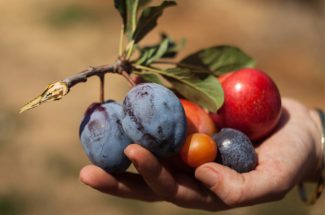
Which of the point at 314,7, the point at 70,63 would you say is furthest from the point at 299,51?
the point at 70,63

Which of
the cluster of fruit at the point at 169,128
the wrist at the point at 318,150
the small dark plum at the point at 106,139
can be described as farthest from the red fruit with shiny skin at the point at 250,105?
the small dark plum at the point at 106,139

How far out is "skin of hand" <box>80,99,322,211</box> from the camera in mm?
1543

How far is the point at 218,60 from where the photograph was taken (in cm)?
204

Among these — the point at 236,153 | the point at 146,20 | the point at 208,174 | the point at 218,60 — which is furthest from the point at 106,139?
the point at 218,60

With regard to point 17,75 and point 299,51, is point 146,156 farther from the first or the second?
point 299,51

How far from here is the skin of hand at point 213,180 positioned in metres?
1.54

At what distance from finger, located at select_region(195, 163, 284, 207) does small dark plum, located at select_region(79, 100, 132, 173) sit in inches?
9.4

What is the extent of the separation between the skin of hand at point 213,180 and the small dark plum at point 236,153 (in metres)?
0.04

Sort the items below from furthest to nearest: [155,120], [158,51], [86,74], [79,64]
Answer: [79,64]
[158,51]
[86,74]
[155,120]

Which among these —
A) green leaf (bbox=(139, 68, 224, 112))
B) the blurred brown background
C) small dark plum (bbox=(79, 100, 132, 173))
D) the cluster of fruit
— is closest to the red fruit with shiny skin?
the cluster of fruit

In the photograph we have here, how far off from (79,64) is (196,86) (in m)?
3.87

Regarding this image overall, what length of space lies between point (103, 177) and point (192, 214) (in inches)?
82.6

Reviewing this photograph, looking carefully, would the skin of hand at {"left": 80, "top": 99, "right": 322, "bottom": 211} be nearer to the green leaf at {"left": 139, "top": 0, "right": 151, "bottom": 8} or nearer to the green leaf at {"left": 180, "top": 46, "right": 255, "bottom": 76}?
the green leaf at {"left": 180, "top": 46, "right": 255, "bottom": 76}

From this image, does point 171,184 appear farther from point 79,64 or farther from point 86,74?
point 79,64
